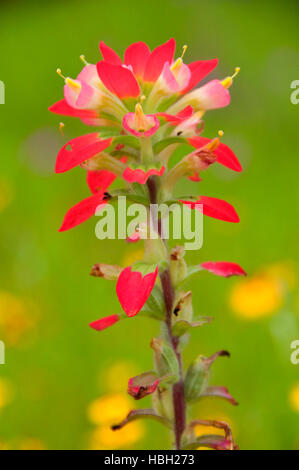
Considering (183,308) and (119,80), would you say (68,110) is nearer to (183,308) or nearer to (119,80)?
(119,80)

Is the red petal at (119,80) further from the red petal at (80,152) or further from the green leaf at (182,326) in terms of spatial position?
the green leaf at (182,326)

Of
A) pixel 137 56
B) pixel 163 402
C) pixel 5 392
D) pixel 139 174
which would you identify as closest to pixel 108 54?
pixel 137 56

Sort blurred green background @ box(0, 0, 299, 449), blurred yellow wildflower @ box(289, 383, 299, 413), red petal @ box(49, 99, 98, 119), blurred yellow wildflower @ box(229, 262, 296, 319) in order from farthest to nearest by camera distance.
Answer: blurred yellow wildflower @ box(229, 262, 296, 319) → blurred green background @ box(0, 0, 299, 449) → blurred yellow wildflower @ box(289, 383, 299, 413) → red petal @ box(49, 99, 98, 119)

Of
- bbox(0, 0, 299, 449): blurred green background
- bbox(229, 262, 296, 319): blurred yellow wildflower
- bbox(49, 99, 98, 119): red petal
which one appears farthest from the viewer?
bbox(229, 262, 296, 319): blurred yellow wildflower

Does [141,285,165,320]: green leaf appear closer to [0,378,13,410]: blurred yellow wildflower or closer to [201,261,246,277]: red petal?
[201,261,246,277]: red petal

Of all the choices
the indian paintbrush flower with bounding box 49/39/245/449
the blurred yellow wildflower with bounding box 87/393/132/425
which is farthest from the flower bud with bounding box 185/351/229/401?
the blurred yellow wildflower with bounding box 87/393/132/425

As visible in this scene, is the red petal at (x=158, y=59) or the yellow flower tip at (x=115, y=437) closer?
the red petal at (x=158, y=59)

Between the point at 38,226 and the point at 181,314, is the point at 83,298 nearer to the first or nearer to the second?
the point at 38,226

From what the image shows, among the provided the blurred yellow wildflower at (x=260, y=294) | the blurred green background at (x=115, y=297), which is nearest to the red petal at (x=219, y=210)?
the blurred green background at (x=115, y=297)
